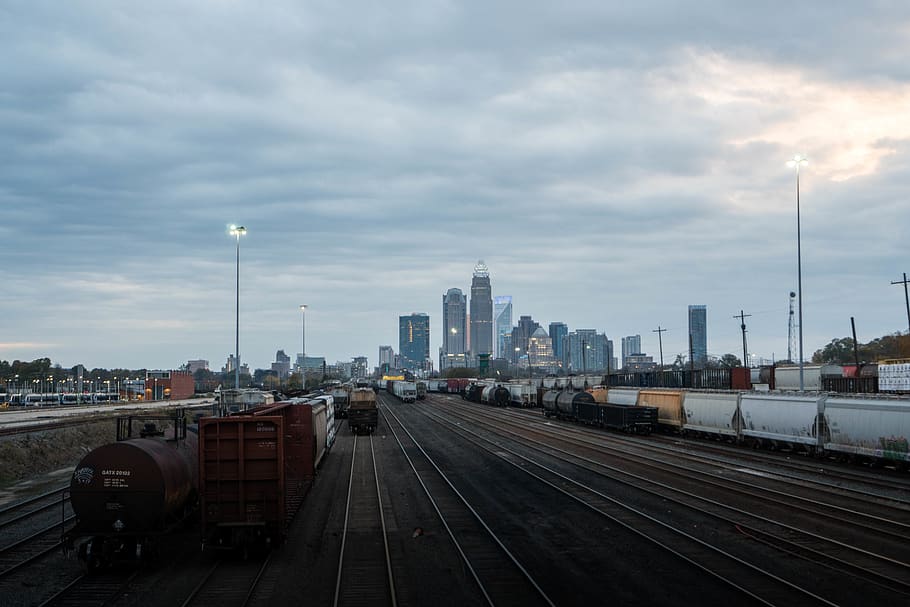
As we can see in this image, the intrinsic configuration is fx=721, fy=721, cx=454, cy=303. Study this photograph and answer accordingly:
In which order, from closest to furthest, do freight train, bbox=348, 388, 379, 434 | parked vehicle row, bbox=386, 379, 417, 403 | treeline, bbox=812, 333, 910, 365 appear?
freight train, bbox=348, 388, 379, 434
treeline, bbox=812, 333, 910, 365
parked vehicle row, bbox=386, 379, 417, 403

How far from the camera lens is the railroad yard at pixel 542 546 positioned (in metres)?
14.7

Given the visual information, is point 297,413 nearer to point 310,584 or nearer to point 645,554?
point 310,584

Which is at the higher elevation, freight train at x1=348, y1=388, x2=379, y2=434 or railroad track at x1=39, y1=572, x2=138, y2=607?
freight train at x1=348, y1=388, x2=379, y2=434

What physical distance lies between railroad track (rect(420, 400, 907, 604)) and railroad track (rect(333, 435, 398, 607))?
707cm

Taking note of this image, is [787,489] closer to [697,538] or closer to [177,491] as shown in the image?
[697,538]

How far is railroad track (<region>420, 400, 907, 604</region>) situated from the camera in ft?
48.6

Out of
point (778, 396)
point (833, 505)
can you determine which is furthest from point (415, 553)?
point (778, 396)

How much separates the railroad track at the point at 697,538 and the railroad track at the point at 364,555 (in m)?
7.07

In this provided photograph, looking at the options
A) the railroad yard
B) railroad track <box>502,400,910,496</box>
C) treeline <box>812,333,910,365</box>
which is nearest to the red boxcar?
the railroad yard

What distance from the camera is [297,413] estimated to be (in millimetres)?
27812

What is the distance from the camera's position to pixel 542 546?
61.6 feet

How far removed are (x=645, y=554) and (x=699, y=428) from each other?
3401cm

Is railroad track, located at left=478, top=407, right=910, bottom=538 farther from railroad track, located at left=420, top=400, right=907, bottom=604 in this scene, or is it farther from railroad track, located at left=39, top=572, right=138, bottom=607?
railroad track, located at left=39, top=572, right=138, bottom=607

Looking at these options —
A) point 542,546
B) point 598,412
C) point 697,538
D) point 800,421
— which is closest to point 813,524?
point 697,538
